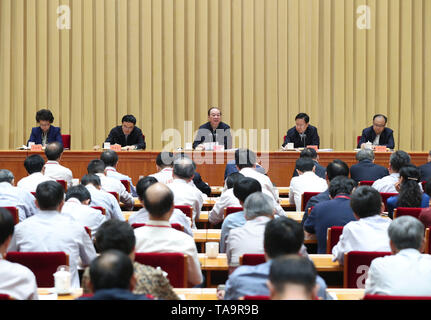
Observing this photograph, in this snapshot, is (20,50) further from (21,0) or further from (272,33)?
(272,33)

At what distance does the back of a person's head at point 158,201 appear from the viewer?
335 cm

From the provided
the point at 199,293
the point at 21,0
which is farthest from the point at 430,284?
the point at 21,0

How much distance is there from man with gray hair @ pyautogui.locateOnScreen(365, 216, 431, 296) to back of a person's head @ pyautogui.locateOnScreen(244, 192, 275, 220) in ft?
2.90

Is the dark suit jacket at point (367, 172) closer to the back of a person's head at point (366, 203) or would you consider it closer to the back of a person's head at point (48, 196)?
the back of a person's head at point (366, 203)

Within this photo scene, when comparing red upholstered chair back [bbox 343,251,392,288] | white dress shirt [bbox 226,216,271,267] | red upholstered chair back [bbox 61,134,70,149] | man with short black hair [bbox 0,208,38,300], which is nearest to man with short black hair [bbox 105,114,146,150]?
red upholstered chair back [bbox 61,134,70,149]

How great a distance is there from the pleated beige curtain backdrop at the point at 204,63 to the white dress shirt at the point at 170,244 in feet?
23.7

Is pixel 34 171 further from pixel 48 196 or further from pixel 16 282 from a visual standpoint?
pixel 16 282

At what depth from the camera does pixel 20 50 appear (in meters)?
10.4

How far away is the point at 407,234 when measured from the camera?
2.80 m

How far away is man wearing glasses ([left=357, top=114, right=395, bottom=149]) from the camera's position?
867 cm

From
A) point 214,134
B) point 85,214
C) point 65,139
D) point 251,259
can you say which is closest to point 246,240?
point 251,259

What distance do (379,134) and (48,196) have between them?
619cm

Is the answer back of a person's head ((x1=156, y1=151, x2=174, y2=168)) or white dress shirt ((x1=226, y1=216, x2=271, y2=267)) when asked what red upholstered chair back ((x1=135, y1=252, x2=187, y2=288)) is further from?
back of a person's head ((x1=156, y1=151, x2=174, y2=168))

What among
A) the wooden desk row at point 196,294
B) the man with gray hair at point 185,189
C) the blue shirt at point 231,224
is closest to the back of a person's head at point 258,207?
the blue shirt at point 231,224
